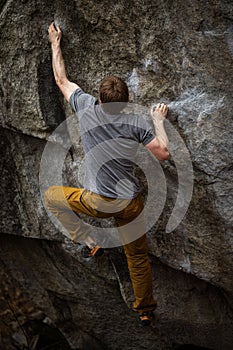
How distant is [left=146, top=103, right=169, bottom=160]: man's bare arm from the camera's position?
4.44 meters

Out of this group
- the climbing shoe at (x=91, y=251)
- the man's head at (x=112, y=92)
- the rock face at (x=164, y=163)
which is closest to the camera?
the man's head at (x=112, y=92)

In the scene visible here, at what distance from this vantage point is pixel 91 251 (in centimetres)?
558

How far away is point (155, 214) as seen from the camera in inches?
206

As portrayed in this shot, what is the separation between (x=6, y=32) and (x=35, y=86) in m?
0.57

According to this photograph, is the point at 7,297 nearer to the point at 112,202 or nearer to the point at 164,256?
the point at 164,256

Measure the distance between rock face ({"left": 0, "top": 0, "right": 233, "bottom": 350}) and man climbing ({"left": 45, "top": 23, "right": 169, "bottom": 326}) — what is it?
22cm

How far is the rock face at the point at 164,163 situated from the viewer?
438cm

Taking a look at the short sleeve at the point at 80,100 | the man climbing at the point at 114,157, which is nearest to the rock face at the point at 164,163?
the man climbing at the point at 114,157

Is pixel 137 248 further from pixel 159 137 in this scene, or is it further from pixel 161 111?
pixel 161 111

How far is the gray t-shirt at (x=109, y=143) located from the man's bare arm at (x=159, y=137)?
0.22 ft

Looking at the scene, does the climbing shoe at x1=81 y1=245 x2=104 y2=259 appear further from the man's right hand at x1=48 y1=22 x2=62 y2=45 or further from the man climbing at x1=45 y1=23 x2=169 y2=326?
the man's right hand at x1=48 y1=22 x2=62 y2=45

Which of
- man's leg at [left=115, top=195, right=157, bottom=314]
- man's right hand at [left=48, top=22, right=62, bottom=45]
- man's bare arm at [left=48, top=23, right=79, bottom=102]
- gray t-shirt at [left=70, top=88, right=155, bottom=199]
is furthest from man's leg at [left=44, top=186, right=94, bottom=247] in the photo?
man's right hand at [left=48, top=22, right=62, bottom=45]

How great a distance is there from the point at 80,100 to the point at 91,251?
70.0 inches

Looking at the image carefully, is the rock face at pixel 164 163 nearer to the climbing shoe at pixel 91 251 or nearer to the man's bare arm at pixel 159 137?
the man's bare arm at pixel 159 137
